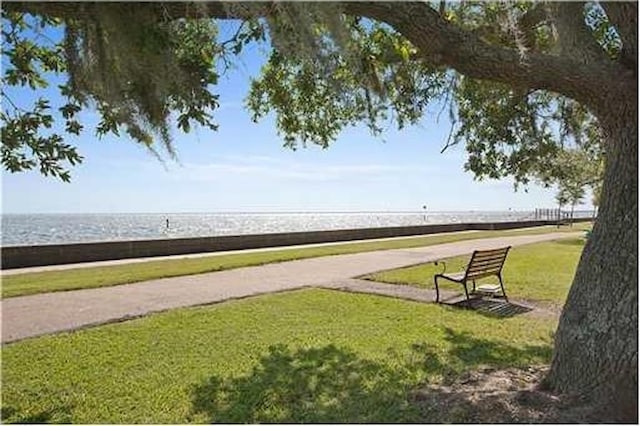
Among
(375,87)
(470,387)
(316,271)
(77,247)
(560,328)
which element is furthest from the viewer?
(77,247)

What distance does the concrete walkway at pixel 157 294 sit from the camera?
700 cm

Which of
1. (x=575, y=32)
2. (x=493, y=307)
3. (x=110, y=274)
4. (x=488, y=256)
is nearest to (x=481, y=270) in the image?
(x=488, y=256)

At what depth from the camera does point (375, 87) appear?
514 centimetres

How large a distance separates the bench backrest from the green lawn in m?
0.87

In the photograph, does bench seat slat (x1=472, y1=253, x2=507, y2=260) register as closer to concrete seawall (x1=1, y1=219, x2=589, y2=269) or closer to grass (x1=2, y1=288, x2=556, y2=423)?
grass (x1=2, y1=288, x2=556, y2=423)

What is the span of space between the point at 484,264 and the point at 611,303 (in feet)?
17.1

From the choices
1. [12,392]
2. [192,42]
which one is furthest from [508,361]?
[12,392]

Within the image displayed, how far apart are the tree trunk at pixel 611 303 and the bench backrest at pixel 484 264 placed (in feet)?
14.4

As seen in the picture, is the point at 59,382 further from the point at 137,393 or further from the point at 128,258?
the point at 128,258

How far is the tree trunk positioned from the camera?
3.60m

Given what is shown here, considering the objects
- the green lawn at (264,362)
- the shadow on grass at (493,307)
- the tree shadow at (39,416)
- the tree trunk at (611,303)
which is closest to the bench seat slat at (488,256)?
the shadow on grass at (493,307)

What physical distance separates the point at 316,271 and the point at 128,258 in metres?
6.96

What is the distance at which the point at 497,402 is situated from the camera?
391cm

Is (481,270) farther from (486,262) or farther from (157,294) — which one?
(157,294)
